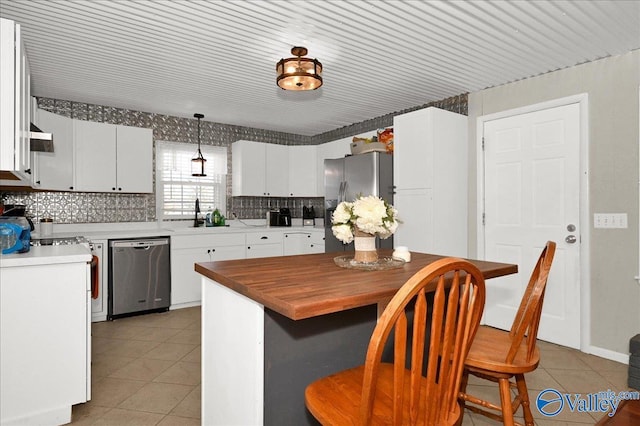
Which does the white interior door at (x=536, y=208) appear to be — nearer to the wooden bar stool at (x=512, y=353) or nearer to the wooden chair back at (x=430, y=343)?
the wooden bar stool at (x=512, y=353)

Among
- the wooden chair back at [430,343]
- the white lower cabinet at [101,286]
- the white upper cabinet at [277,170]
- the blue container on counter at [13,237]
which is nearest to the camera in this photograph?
the wooden chair back at [430,343]

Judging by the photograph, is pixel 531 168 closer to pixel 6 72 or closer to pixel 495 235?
pixel 495 235

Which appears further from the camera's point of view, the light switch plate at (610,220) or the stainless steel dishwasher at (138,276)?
the stainless steel dishwasher at (138,276)

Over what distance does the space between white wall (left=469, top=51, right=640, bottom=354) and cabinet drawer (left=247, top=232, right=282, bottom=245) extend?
348 centimetres

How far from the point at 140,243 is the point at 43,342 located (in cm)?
212

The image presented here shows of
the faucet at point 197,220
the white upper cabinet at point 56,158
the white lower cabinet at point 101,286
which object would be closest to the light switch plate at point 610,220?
the faucet at point 197,220

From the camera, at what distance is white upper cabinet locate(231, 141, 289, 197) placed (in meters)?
5.19

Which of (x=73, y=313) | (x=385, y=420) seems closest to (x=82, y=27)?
(x=73, y=313)

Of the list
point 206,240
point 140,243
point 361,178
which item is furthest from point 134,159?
point 361,178

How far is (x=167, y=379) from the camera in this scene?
2.58m

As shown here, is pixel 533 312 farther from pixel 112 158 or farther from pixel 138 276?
pixel 112 158

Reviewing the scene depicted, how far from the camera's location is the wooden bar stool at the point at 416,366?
947mm

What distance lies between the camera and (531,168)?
3426mm

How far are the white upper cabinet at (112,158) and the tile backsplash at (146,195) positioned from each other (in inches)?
Answer: 10.9
